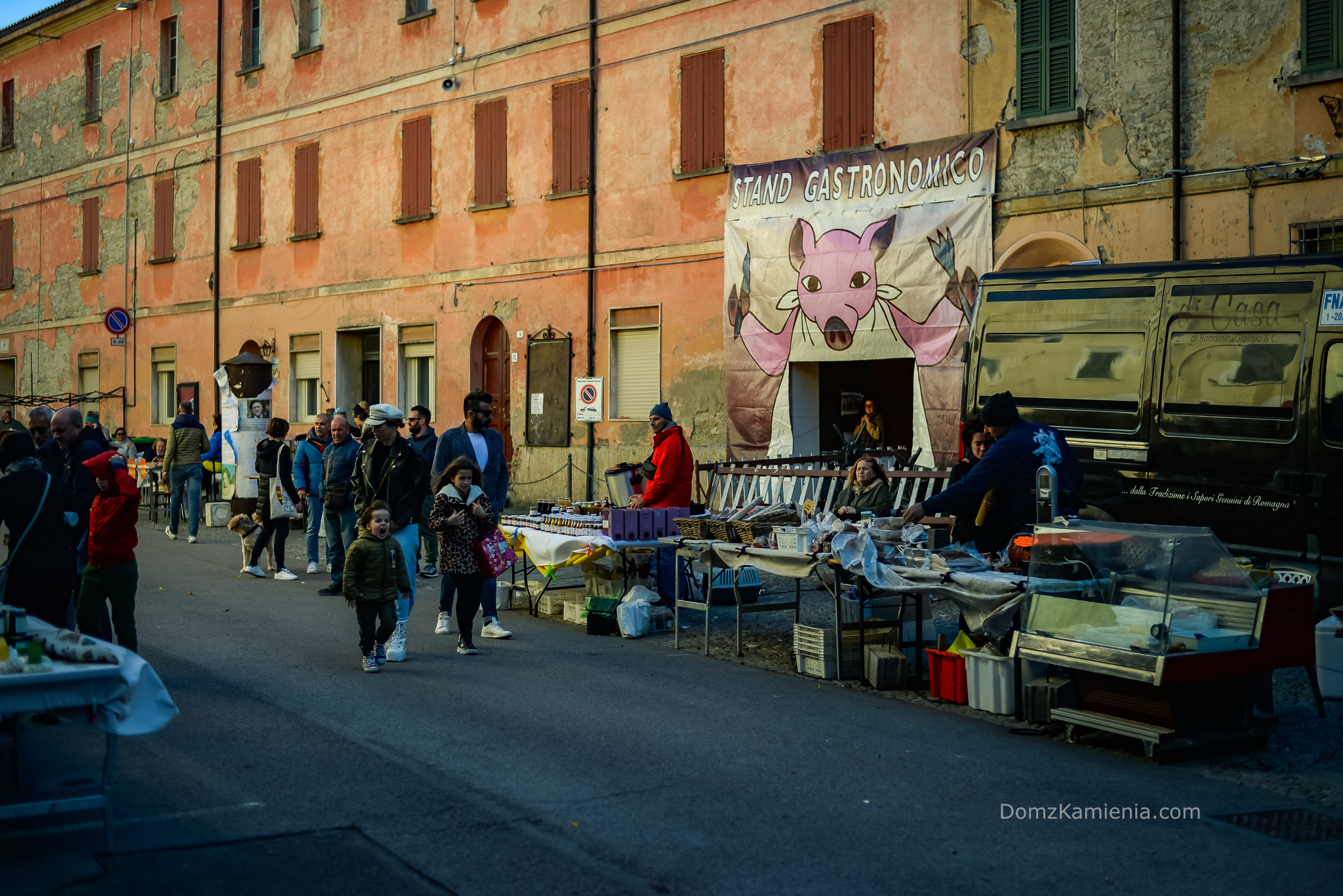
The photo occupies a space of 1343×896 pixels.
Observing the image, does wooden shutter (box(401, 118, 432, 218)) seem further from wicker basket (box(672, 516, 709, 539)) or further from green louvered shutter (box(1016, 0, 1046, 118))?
wicker basket (box(672, 516, 709, 539))

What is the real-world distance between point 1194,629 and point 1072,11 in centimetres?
1164

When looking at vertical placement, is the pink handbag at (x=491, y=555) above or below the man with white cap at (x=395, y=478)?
below

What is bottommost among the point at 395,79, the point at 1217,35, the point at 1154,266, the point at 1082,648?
the point at 1082,648

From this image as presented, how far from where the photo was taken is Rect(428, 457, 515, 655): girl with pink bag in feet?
33.7

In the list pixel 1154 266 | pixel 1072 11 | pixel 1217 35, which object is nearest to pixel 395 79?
pixel 1072 11

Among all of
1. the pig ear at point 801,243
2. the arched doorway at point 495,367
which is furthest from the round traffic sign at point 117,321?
the pig ear at point 801,243

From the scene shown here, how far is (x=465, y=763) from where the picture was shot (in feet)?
22.6

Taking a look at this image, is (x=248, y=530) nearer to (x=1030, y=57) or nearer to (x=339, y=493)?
(x=339, y=493)

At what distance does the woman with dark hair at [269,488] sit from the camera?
14.4 metres

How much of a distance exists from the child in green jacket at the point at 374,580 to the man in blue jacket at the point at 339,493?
3.98m

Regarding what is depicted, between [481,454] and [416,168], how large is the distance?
52.5 ft

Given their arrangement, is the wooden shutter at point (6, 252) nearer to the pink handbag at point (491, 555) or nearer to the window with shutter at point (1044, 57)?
the window with shutter at point (1044, 57)

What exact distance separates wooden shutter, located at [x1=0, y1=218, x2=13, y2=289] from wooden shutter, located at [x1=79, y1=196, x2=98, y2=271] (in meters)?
4.53

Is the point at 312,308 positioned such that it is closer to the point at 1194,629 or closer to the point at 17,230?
the point at 17,230
